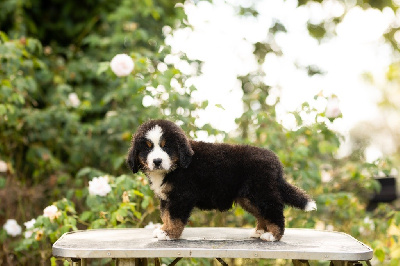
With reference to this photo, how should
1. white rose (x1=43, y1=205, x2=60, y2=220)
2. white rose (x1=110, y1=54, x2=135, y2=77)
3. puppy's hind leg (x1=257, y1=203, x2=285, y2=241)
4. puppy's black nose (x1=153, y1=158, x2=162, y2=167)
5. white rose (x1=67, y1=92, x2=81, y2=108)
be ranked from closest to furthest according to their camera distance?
puppy's black nose (x1=153, y1=158, x2=162, y2=167) → puppy's hind leg (x1=257, y1=203, x2=285, y2=241) → white rose (x1=43, y1=205, x2=60, y2=220) → white rose (x1=110, y1=54, x2=135, y2=77) → white rose (x1=67, y1=92, x2=81, y2=108)

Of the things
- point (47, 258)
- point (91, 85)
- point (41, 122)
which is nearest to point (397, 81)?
point (91, 85)

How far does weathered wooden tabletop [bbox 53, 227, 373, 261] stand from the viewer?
8.20ft

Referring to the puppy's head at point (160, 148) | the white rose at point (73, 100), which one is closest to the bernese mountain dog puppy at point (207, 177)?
the puppy's head at point (160, 148)

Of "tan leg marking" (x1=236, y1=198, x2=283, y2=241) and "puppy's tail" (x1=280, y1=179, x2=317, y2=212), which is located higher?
"puppy's tail" (x1=280, y1=179, x2=317, y2=212)

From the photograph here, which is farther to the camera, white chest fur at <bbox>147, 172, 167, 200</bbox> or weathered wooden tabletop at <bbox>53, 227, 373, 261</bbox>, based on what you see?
white chest fur at <bbox>147, 172, 167, 200</bbox>

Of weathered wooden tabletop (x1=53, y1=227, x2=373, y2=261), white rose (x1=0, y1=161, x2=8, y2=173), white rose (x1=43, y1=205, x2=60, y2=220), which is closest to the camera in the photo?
weathered wooden tabletop (x1=53, y1=227, x2=373, y2=261)

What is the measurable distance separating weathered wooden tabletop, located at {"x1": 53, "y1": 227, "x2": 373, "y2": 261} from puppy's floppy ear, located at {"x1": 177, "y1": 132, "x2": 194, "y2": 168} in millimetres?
412

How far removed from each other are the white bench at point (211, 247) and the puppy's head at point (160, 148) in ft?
1.32

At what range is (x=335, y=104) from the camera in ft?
14.1

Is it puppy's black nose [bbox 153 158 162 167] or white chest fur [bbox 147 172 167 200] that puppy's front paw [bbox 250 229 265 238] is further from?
puppy's black nose [bbox 153 158 162 167]

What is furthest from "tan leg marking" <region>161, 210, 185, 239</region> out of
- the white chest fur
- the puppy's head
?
the puppy's head

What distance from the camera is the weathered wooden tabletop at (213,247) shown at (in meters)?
2.50

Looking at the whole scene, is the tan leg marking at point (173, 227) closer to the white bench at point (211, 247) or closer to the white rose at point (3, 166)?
the white bench at point (211, 247)

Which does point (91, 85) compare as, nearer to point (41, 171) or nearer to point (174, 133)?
point (41, 171)
